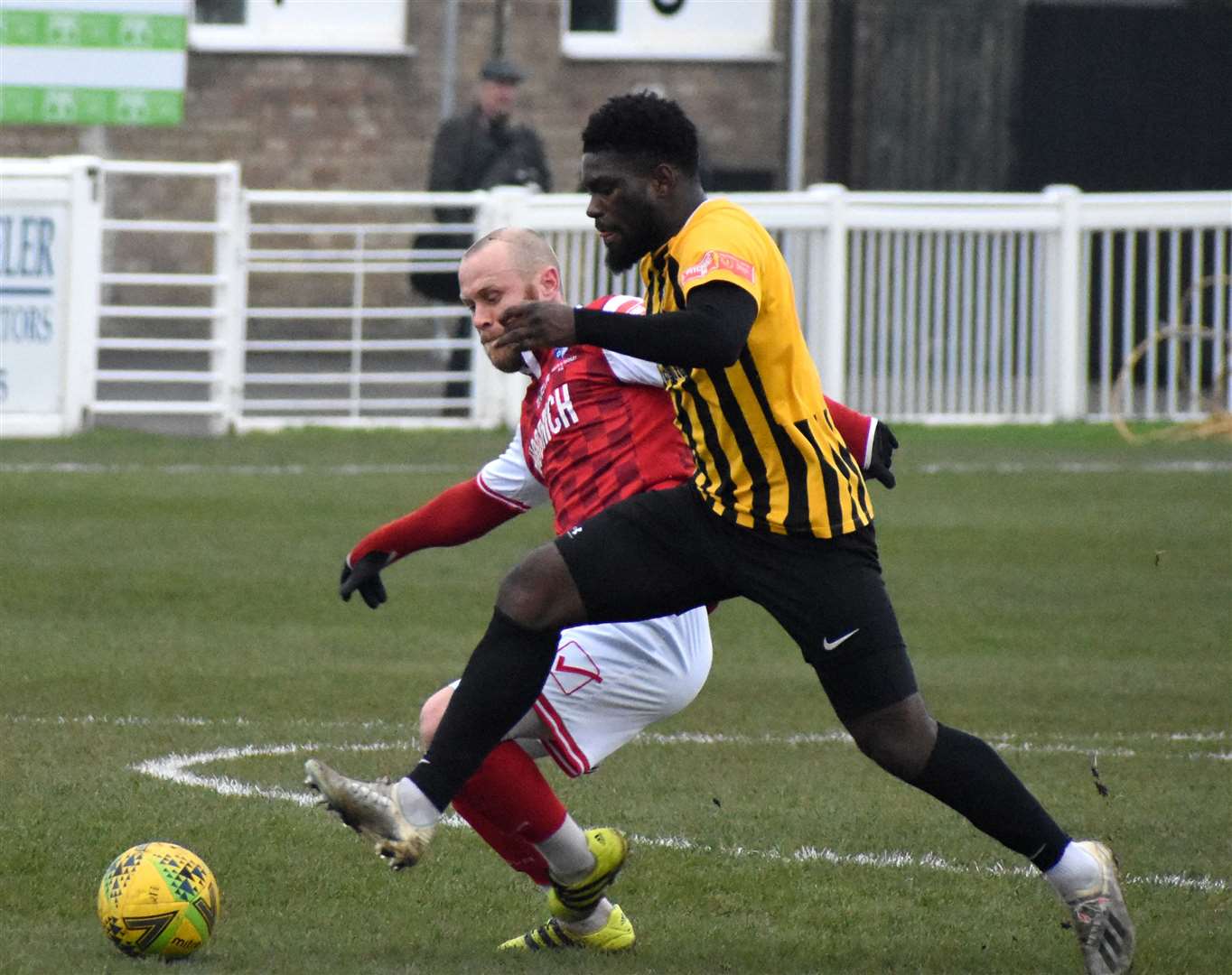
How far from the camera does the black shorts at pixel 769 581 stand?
531 cm

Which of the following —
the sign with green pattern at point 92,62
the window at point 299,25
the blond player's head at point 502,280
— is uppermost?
the window at point 299,25

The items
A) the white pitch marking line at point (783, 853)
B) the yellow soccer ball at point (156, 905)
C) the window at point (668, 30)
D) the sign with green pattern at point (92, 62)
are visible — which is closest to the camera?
the yellow soccer ball at point (156, 905)

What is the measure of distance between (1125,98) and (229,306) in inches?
500

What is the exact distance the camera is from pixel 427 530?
6.11 m

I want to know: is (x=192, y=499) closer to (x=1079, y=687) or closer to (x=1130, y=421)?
(x=1079, y=687)

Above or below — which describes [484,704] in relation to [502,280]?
below

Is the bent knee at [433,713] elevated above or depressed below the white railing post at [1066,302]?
below

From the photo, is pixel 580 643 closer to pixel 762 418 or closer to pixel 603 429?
pixel 603 429

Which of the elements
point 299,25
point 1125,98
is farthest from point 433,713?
point 299,25

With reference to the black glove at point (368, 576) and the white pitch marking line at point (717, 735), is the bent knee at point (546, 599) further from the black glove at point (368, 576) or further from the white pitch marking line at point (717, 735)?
the white pitch marking line at point (717, 735)

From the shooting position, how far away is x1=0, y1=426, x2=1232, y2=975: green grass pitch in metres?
5.79

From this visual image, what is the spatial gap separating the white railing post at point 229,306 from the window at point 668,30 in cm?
1103

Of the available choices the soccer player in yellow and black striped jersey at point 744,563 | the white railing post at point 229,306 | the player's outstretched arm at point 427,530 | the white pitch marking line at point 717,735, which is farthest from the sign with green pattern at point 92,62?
the soccer player in yellow and black striped jersey at point 744,563

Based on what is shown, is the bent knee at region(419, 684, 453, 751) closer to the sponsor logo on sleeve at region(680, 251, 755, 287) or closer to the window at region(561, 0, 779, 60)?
the sponsor logo on sleeve at region(680, 251, 755, 287)
